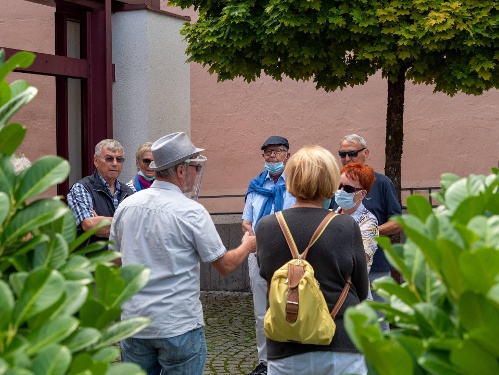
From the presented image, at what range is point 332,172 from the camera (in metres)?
4.39

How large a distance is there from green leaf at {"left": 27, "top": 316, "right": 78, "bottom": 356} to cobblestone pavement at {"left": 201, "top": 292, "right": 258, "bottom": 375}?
243 inches

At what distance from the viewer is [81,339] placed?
1.84m

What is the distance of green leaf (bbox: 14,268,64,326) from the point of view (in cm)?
174

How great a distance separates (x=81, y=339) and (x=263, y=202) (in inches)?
235

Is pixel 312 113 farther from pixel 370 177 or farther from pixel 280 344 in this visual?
pixel 280 344

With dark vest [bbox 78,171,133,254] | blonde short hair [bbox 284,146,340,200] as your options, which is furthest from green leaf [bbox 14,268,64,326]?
dark vest [bbox 78,171,133,254]

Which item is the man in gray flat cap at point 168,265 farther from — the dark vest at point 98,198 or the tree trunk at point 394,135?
the tree trunk at point 394,135

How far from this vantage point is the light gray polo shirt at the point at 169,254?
15.0 ft

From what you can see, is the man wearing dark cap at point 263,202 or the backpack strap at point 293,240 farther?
the man wearing dark cap at point 263,202

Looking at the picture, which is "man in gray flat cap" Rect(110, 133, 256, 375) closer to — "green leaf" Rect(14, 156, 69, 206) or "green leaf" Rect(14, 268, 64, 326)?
"green leaf" Rect(14, 156, 69, 206)

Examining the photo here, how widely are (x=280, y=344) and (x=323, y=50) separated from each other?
5544 mm

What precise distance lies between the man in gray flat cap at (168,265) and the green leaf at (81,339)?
271 cm

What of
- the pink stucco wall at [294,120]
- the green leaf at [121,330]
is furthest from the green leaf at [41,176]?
the pink stucco wall at [294,120]

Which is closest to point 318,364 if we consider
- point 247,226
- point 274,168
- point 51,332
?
point 51,332
